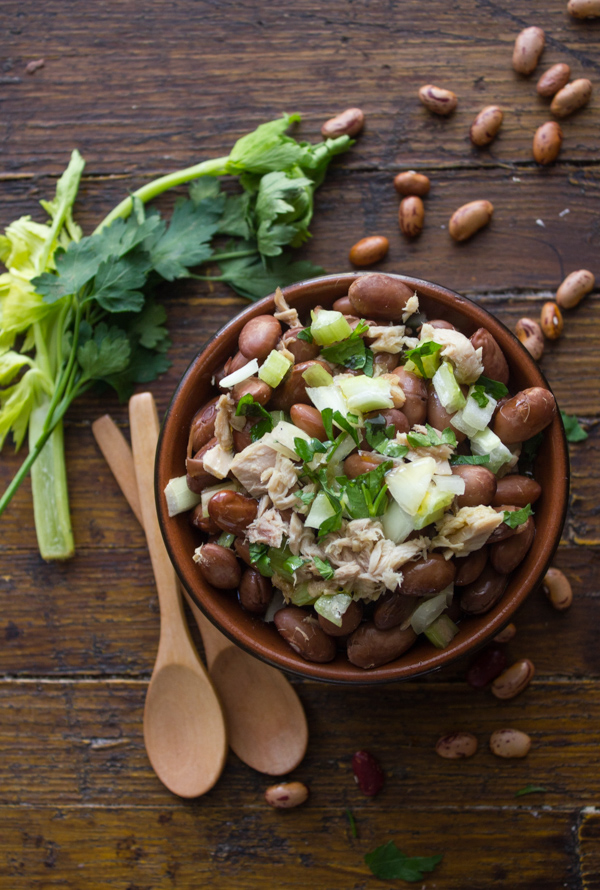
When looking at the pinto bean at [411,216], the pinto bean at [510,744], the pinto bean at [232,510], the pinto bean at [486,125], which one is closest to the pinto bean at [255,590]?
the pinto bean at [232,510]

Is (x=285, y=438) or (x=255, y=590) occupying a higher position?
(x=285, y=438)

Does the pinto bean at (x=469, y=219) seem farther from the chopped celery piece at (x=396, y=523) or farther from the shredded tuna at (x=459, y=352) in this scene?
the chopped celery piece at (x=396, y=523)

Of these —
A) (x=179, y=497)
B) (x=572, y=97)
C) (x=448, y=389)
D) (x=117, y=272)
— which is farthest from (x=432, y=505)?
(x=572, y=97)

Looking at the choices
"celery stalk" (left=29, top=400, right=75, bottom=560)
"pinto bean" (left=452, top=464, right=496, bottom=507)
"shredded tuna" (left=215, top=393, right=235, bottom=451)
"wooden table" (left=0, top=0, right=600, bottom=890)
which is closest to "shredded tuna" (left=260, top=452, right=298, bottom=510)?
"shredded tuna" (left=215, top=393, right=235, bottom=451)

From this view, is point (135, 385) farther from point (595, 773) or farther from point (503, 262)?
point (595, 773)

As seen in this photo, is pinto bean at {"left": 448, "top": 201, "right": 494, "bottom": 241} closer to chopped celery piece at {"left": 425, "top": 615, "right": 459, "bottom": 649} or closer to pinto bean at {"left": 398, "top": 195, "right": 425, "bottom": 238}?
pinto bean at {"left": 398, "top": 195, "right": 425, "bottom": 238}

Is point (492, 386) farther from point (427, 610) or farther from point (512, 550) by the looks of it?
point (427, 610)

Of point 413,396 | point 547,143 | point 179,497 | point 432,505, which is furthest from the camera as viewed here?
point 547,143
